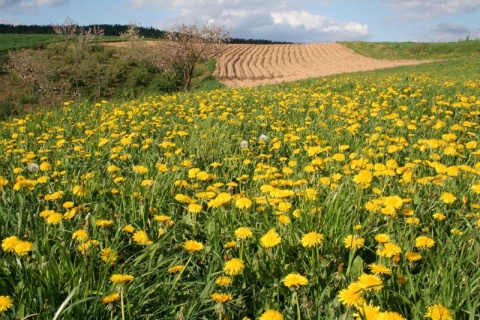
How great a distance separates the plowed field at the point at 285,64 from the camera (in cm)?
3318

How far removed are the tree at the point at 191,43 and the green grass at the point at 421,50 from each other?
18.5 meters

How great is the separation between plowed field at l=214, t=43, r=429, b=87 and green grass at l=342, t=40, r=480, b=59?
2.22 m

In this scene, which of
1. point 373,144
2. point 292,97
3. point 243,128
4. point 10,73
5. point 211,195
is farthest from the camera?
point 10,73

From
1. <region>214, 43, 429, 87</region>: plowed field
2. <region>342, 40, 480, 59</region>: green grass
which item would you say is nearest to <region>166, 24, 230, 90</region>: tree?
<region>214, 43, 429, 87</region>: plowed field

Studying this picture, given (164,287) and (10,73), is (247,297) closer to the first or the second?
(164,287)

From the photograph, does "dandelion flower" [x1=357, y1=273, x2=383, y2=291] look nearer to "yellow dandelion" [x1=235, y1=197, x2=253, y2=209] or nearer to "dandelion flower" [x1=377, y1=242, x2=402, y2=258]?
"dandelion flower" [x1=377, y1=242, x2=402, y2=258]

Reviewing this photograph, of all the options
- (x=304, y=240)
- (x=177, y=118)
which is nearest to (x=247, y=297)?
(x=304, y=240)

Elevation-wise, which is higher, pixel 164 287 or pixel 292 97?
pixel 292 97

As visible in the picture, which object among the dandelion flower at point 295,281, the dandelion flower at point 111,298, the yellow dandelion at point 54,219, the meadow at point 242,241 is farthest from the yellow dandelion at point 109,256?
the dandelion flower at point 295,281

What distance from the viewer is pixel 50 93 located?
31.7 meters

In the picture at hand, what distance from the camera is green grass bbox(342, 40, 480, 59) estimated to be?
35906 mm

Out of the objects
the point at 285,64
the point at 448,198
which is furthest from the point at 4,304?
the point at 285,64

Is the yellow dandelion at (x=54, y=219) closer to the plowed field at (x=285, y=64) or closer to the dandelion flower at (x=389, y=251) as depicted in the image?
the dandelion flower at (x=389, y=251)

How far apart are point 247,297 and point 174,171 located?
1.63 m
